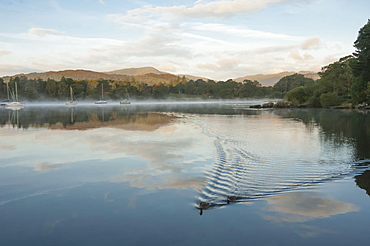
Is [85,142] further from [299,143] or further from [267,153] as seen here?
[299,143]

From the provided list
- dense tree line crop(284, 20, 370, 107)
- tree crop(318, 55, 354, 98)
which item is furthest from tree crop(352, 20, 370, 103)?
tree crop(318, 55, 354, 98)

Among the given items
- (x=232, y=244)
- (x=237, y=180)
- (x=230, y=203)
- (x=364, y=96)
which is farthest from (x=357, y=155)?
(x=364, y=96)

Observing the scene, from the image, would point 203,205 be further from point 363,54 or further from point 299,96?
point 299,96

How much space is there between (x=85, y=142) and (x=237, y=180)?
1073 cm

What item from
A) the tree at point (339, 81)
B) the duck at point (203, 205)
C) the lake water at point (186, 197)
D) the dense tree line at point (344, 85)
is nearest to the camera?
the lake water at point (186, 197)

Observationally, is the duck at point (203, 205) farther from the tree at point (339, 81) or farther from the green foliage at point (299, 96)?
the green foliage at point (299, 96)

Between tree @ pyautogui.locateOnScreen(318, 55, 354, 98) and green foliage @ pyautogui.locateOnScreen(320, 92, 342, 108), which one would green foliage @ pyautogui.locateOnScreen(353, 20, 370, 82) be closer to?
green foliage @ pyautogui.locateOnScreen(320, 92, 342, 108)

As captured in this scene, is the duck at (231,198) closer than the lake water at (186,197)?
No

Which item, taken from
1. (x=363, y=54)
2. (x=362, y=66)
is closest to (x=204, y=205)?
(x=363, y=54)

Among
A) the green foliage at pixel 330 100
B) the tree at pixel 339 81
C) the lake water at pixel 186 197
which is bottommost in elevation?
the lake water at pixel 186 197

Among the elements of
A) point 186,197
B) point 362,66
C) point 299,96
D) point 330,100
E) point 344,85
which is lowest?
point 186,197

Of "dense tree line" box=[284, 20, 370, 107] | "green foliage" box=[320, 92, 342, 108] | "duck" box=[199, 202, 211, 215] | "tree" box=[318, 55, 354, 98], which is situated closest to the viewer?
"duck" box=[199, 202, 211, 215]

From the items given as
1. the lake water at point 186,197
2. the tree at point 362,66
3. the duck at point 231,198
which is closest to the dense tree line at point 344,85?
the tree at point 362,66

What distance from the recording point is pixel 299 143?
1689 cm
